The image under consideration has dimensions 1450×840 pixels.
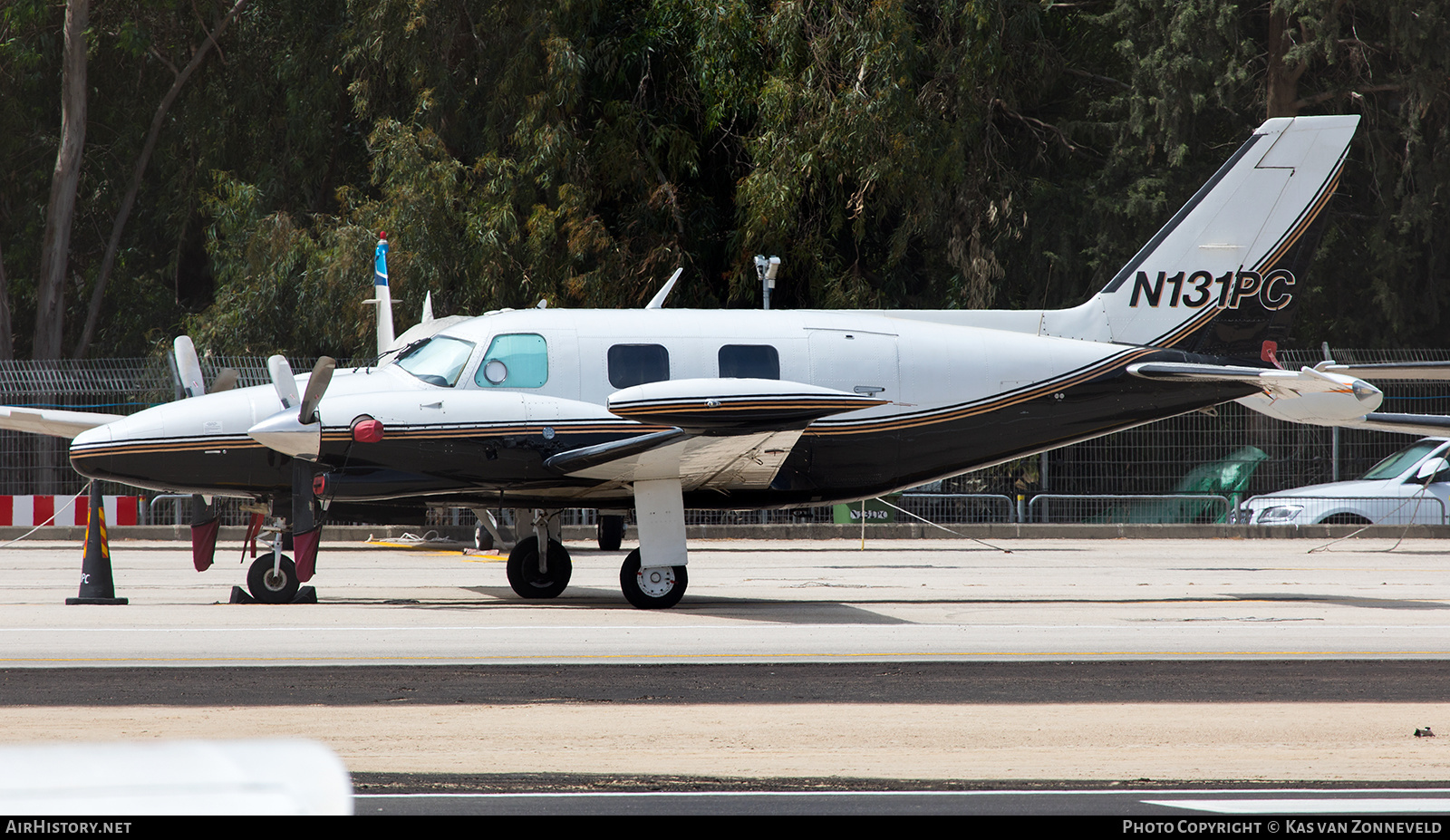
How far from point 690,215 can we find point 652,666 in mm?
20377

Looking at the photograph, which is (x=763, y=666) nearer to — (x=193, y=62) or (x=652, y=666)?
(x=652, y=666)

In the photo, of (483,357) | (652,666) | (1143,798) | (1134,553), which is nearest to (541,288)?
(1134,553)

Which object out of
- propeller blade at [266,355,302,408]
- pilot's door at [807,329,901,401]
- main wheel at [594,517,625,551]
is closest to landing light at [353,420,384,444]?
propeller blade at [266,355,302,408]

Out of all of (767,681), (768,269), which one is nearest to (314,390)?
(767,681)

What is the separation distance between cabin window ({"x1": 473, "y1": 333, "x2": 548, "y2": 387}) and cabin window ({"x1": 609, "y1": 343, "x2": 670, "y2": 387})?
2.22 feet

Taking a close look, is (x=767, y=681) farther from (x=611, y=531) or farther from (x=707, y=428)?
(x=611, y=531)

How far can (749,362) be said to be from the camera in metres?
13.6

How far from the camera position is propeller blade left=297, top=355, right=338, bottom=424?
12.0 m

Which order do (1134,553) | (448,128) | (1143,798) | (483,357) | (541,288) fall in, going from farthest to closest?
(448,128) < (541,288) < (1134,553) < (483,357) < (1143,798)

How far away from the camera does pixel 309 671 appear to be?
8867mm

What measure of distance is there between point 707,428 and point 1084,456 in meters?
14.8

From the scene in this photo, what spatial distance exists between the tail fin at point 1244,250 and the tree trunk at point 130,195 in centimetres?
2680

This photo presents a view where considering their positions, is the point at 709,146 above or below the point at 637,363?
above

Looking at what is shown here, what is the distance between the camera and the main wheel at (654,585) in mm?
13023
